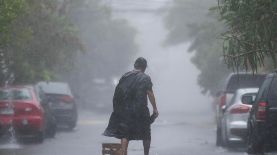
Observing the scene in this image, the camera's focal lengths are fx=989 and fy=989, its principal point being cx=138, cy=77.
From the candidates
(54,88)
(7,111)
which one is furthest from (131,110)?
(54,88)

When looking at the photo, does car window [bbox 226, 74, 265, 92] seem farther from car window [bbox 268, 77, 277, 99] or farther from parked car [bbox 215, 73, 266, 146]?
car window [bbox 268, 77, 277, 99]

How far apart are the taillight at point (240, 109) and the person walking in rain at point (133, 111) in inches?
256

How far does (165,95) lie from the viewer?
94.8 m

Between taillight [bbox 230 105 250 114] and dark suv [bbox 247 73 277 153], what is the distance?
3.78 meters

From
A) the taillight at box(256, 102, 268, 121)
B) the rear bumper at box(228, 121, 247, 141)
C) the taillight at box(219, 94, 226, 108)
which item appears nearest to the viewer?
the taillight at box(256, 102, 268, 121)

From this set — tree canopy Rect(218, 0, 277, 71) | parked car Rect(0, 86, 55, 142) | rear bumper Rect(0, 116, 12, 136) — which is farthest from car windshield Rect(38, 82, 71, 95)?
tree canopy Rect(218, 0, 277, 71)

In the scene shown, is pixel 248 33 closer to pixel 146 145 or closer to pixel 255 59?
pixel 255 59

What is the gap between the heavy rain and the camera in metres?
14.9

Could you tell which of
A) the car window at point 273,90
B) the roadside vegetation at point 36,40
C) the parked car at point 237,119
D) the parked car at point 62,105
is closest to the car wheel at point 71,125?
the parked car at point 62,105

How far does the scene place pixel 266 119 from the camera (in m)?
16.6

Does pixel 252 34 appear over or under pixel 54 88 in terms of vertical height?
over

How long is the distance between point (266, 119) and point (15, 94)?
32.7ft

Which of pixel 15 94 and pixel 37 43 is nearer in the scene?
pixel 15 94

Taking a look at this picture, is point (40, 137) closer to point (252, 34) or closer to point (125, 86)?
point (125, 86)
